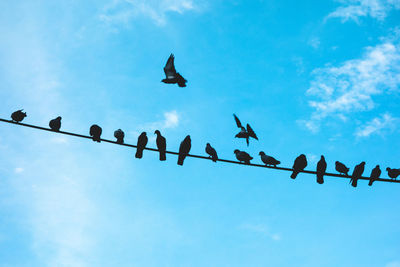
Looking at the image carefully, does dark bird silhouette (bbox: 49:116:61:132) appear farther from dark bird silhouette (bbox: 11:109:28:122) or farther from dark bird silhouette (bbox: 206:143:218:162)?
dark bird silhouette (bbox: 206:143:218:162)

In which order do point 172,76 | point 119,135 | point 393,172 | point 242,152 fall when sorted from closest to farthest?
point 172,76 → point 242,152 → point 119,135 → point 393,172

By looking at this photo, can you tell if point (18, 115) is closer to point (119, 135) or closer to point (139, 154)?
point (119, 135)

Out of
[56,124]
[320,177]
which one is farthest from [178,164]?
[56,124]

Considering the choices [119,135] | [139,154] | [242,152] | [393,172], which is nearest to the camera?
[139,154]

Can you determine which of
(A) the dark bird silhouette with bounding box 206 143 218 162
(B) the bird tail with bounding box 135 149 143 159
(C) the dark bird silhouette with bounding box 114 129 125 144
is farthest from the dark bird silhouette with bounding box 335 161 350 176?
(C) the dark bird silhouette with bounding box 114 129 125 144

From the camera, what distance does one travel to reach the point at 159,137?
35.3 feet

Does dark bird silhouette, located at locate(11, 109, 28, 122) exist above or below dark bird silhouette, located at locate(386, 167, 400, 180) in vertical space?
above

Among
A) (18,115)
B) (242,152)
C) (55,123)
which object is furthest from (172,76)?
(18,115)

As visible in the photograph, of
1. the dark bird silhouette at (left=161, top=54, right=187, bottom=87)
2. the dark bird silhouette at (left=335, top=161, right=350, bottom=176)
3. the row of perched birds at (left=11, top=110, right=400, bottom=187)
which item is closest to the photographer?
the dark bird silhouette at (left=161, top=54, right=187, bottom=87)

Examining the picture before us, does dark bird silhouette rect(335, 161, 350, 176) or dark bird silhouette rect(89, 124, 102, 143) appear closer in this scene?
dark bird silhouette rect(335, 161, 350, 176)

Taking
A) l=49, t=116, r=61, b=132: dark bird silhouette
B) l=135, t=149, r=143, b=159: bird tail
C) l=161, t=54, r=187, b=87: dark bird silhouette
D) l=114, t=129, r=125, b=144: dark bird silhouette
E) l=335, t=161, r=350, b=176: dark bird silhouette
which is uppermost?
l=161, t=54, r=187, b=87: dark bird silhouette

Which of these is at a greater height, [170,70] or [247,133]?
[170,70]

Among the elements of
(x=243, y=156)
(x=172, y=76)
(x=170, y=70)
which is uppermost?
(x=170, y=70)

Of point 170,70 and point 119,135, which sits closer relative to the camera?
point 170,70
